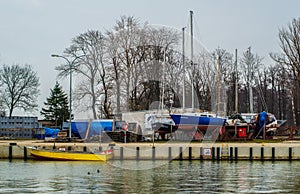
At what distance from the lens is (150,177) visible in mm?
40188

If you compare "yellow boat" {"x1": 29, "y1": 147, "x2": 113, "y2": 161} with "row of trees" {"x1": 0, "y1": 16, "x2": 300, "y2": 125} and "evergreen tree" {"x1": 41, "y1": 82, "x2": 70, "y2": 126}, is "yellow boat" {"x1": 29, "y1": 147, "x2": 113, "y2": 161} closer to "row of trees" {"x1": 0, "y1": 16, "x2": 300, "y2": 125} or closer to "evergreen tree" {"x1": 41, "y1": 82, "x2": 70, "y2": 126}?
"row of trees" {"x1": 0, "y1": 16, "x2": 300, "y2": 125}

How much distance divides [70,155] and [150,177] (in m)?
16.3

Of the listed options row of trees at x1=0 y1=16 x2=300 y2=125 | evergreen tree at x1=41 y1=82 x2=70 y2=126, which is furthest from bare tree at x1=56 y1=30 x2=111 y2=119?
evergreen tree at x1=41 y1=82 x2=70 y2=126

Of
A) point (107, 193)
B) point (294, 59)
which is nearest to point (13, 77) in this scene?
point (294, 59)

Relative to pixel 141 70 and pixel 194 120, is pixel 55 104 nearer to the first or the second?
pixel 194 120

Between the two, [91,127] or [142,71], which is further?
[91,127]

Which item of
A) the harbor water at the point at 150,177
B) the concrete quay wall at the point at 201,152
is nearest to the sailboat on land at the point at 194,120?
the concrete quay wall at the point at 201,152

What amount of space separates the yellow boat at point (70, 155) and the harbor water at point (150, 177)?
4.86 ft

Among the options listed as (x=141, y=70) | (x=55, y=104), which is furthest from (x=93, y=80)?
(x=55, y=104)

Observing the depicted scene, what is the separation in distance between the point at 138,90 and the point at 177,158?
1132cm

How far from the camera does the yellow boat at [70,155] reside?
54062 mm

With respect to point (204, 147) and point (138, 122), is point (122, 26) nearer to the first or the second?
point (138, 122)

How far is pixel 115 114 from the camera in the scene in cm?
6009

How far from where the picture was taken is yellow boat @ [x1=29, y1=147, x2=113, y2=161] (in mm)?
54062
